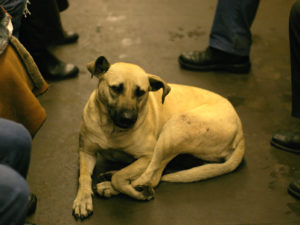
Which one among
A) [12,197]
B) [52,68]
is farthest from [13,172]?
[52,68]

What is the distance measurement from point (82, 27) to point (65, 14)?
42 centimetres

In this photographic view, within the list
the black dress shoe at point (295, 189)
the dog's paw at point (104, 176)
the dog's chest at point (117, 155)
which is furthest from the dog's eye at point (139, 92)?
the black dress shoe at point (295, 189)

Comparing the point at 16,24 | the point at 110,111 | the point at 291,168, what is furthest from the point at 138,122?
the point at 291,168

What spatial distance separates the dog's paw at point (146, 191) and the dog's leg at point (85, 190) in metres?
0.31

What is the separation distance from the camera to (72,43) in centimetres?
408

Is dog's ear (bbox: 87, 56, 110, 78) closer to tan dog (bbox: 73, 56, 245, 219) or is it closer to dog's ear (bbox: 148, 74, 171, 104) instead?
tan dog (bbox: 73, 56, 245, 219)

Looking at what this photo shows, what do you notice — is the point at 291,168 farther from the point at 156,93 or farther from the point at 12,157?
the point at 12,157

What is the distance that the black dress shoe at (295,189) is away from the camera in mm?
2426

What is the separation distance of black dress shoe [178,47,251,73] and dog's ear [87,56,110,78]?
5.50 feet

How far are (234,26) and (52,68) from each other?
1863mm

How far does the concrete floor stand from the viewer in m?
2.28

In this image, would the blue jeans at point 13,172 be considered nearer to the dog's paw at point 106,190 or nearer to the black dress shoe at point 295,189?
the dog's paw at point 106,190

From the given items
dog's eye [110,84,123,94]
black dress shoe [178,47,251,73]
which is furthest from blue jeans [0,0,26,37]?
black dress shoe [178,47,251,73]

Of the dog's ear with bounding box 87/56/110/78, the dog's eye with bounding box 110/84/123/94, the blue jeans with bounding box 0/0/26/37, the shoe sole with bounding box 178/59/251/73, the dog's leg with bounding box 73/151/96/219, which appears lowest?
the shoe sole with bounding box 178/59/251/73
